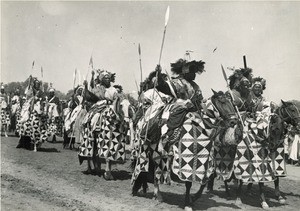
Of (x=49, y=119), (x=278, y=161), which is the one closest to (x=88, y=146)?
(x=278, y=161)

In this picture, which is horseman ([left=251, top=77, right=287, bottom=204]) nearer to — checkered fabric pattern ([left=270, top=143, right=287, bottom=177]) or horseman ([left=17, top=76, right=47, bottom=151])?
checkered fabric pattern ([left=270, top=143, right=287, bottom=177])

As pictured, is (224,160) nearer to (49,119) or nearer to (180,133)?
(180,133)

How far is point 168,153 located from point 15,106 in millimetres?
17589

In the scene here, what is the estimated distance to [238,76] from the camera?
8.90 m

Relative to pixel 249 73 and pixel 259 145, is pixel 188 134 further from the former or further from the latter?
pixel 249 73

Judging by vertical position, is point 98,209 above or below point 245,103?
below

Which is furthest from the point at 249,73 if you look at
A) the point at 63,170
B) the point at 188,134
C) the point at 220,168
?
the point at 63,170

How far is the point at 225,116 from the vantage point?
743 cm

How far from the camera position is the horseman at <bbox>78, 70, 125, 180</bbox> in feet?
32.5

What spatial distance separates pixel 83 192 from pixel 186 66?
3479mm

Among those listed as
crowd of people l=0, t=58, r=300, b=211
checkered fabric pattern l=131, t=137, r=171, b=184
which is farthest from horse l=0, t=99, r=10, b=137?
checkered fabric pattern l=131, t=137, r=171, b=184

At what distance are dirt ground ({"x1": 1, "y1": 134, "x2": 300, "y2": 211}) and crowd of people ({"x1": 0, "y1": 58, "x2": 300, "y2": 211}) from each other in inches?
14.9

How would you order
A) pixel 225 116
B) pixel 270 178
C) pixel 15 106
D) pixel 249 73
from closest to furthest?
pixel 225 116 < pixel 270 178 < pixel 249 73 < pixel 15 106

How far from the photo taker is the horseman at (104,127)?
9898 millimetres
